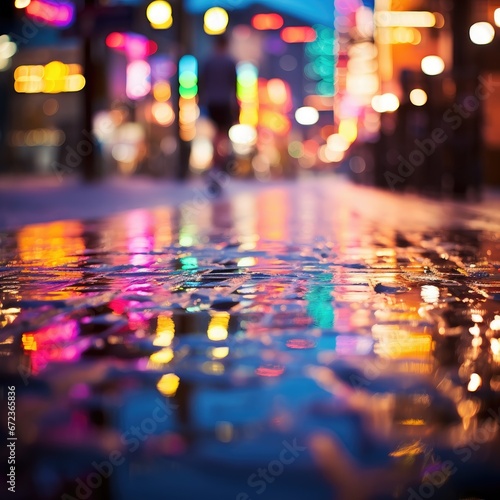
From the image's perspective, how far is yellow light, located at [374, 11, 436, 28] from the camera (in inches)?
1189

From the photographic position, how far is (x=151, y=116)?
38.2 metres

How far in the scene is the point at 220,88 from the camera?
13.0 m

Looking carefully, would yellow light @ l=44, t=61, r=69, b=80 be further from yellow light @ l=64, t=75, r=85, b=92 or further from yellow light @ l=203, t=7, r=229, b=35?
yellow light @ l=203, t=7, r=229, b=35

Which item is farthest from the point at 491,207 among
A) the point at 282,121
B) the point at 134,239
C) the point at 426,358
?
the point at 282,121

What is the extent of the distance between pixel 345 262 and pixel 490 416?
300 cm

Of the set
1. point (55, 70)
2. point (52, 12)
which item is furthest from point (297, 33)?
point (52, 12)

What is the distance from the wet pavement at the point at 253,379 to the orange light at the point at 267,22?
181 feet

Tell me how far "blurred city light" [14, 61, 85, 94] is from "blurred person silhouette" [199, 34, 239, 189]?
2738 centimetres

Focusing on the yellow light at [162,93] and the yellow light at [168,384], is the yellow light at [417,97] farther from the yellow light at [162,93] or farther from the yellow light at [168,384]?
the yellow light at [162,93]

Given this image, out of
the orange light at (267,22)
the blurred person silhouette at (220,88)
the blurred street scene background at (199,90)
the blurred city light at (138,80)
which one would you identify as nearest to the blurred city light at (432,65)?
the blurred street scene background at (199,90)

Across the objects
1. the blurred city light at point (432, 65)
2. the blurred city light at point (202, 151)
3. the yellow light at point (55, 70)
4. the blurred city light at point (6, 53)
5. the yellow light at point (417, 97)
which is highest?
the blurred city light at point (6, 53)

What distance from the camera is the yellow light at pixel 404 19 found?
30.2 m

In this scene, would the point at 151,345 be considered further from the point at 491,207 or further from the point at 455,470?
the point at 491,207

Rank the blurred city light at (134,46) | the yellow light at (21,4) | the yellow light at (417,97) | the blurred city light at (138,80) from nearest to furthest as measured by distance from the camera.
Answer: the yellow light at (21,4), the yellow light at (417,97), the blurred city light at (134,46), the blurred city light at (138,80)
